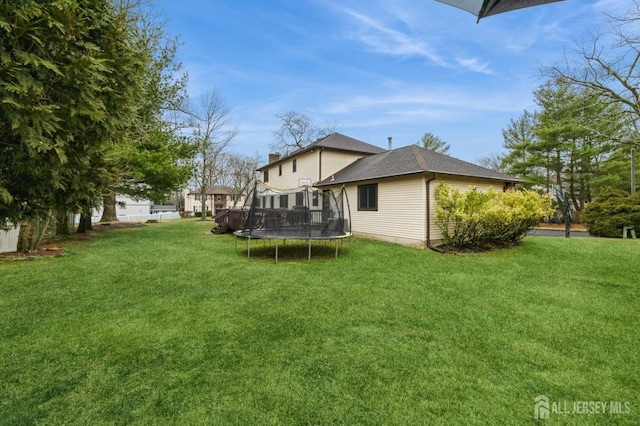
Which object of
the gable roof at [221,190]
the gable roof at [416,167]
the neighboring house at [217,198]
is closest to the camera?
the gable roof at [416,167]

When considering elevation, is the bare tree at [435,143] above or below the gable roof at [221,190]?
above

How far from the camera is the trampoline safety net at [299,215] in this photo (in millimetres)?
7754

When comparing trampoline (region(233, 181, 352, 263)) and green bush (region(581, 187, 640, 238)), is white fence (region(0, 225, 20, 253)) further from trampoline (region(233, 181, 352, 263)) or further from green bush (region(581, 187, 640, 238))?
green bush (region(581, 187, 640, 238))

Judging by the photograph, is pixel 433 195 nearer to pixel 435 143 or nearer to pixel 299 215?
pixel 299 215

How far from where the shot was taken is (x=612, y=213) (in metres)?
14.9

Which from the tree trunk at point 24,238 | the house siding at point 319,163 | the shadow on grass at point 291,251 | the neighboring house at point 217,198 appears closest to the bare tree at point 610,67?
the house siding at point 319,163

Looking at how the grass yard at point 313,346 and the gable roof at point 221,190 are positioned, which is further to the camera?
the gable roof at point 221,190

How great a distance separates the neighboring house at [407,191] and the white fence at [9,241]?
10.8 m

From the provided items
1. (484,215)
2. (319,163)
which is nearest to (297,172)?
(319,163)


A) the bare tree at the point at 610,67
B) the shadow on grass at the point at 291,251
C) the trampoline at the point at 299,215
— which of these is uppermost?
the bare tree at the point at 610,67

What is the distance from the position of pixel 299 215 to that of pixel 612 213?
57.0 feet

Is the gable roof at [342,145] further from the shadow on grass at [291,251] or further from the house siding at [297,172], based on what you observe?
the shadow on grass at [291,251]

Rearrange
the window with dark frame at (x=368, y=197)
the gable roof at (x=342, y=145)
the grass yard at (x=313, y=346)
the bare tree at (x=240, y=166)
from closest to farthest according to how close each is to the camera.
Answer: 1. the grass yard at (x=313, y=346)
2. the window with dark frame at (x=368, y=197)
3. the gable roof at (x=342, y=145)
4. the bare tree at (x=240, y=166)

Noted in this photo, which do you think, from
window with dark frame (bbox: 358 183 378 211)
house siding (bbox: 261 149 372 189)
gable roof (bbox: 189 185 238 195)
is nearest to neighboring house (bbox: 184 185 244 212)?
gable roof (bbox: 189 185 238 195)
